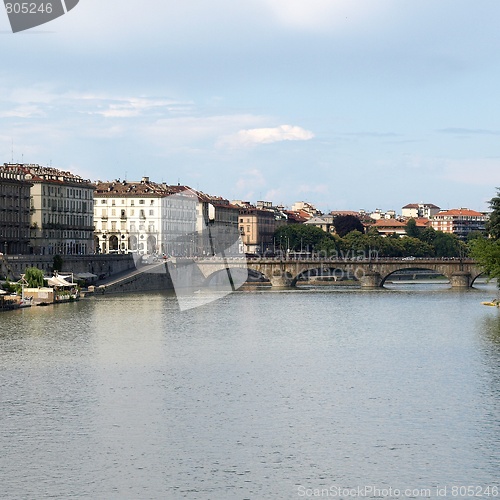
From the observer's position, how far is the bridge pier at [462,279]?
113312mm

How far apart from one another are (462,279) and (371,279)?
8.49 m

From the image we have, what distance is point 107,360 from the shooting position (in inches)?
2034

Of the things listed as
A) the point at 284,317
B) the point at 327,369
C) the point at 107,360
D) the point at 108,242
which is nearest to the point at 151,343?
the point at 107,360

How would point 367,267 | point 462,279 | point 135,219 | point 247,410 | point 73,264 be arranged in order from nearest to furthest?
point 247,410 < point 73,264 < point 462,279 < point 367,267 < point 135,219

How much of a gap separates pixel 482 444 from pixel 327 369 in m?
15.4

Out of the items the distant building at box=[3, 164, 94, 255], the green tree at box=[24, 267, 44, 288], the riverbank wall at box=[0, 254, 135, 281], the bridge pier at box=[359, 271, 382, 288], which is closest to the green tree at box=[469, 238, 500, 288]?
the bridge pier at box=[359, 271, 382, 288]

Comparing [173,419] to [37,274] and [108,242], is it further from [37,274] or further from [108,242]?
[108,242]

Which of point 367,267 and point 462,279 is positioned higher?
point 367,267

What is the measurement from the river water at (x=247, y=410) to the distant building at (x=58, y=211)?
49.5 meters

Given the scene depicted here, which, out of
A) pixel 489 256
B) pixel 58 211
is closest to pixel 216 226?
pixel 58 211

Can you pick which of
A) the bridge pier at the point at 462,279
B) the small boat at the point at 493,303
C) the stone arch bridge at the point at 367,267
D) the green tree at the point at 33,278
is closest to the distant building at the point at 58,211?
the stone arch bridge at the point at 367,267

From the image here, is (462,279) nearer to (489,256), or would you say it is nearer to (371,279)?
(371,279)

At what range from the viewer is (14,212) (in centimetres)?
11156

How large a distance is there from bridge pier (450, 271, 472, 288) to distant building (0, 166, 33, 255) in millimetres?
38643
